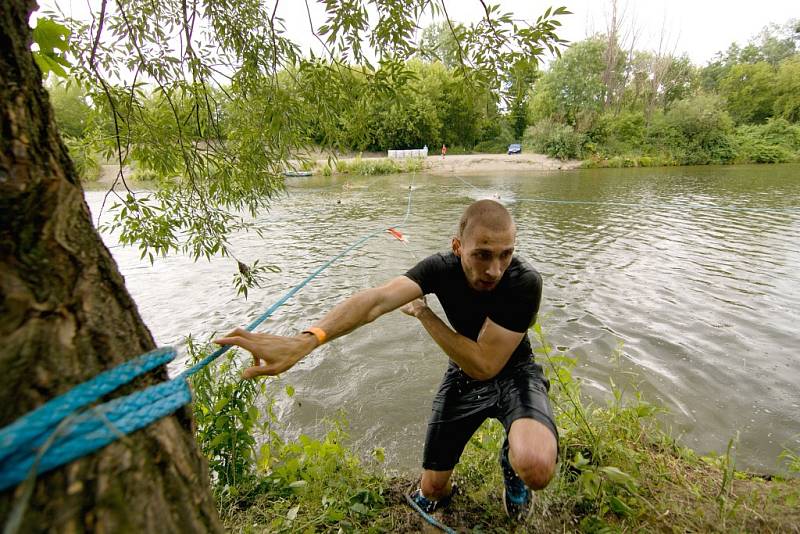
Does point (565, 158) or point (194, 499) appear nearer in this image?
point (194, 499)

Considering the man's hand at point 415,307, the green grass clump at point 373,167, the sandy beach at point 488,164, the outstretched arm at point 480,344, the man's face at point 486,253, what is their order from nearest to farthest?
1. the man's face at point 486,253
2. the outstretched arm at point 480,344
3. the man's hand at point 415,307
4. the green grass clump at point 373,167
5. the sandy beach at point 488,164

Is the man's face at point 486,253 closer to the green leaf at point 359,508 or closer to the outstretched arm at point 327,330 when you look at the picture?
the outstretched arm at point 327,330

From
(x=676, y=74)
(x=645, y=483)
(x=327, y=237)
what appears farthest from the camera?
(x=676, y=74)

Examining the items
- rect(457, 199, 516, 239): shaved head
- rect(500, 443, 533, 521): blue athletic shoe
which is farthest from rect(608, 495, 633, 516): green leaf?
rect(457, 199, 516, 239): shaved head

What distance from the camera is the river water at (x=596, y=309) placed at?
184 inches

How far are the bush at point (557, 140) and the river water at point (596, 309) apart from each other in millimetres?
24409

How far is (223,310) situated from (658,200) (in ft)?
64.9

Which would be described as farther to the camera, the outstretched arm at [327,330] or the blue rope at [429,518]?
the blue rope at [429,518]

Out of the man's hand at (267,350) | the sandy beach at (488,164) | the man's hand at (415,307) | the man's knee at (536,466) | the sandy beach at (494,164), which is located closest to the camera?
the man's hand at (267,350)

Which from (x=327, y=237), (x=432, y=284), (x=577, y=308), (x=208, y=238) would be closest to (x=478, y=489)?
(x=432, y=284)

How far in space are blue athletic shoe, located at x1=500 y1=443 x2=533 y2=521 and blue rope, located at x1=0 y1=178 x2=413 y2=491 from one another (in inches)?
90.6

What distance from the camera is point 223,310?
8.10m

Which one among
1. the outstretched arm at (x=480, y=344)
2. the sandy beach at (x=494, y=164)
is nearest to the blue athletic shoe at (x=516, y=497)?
the outstretched arm at (x=480, y=344)

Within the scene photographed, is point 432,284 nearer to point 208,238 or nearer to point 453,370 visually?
point 453,370
